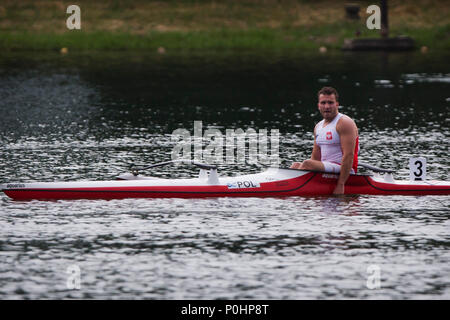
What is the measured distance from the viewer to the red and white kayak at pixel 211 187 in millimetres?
16656

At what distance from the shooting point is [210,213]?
15859 millimetres

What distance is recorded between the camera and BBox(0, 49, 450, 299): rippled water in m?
12.2

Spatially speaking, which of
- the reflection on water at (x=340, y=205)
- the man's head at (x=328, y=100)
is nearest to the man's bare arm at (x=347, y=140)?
the man's head at (x=328, y=100)

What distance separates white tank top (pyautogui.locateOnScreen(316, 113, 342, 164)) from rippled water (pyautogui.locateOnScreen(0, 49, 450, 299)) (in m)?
0.79

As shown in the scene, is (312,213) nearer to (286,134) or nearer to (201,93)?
(286,134)

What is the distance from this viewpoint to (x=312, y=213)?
15828 mm

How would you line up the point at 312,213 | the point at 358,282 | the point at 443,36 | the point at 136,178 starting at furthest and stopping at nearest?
the point at 443,36, the point at 136,178, the point at 312,213, the point at 358,282

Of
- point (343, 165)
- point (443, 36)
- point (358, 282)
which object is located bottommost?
point (358, 282)

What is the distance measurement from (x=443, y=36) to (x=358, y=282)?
4376 centimetres

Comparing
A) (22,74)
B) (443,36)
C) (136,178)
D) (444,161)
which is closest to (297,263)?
(136,178)

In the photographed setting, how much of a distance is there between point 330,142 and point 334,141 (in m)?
0.08

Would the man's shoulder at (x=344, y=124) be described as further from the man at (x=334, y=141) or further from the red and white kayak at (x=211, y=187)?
the red and white kayak at (x=211, y=187)

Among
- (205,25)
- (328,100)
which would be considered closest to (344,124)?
(328,100)

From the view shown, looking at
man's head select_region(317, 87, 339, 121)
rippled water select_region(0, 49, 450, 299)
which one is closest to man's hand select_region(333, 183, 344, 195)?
rippled water select_region(0, 49, 450, 299)
